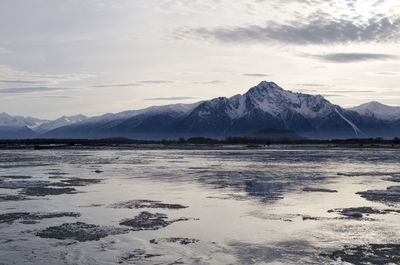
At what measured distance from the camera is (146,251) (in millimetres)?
12469

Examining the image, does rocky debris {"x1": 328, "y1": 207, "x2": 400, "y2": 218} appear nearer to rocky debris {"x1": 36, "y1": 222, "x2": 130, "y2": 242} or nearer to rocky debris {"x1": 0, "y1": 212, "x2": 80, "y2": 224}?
rocky debris {"x1": 36, "y1": 222, "x2": 130, "y2": 242}

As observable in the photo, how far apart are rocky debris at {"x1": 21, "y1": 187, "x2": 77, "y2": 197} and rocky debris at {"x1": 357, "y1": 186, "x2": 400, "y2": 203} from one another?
17.0 m

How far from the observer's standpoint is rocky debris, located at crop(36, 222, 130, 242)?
45.9 feet

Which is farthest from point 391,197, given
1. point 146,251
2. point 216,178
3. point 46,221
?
point 46,221

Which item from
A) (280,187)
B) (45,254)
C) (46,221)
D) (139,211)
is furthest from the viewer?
(280,187)

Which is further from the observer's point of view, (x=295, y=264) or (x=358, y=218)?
(x=358, y=218)

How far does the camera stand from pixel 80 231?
48.4 feet

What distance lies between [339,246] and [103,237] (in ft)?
25.5

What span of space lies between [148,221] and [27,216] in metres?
5.20

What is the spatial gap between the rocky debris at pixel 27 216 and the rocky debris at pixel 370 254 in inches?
426

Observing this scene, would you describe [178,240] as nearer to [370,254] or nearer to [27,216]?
[370,254]

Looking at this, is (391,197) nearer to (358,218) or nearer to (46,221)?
(358,218)

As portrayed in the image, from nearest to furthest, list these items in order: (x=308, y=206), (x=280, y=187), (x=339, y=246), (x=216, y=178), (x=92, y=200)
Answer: (x=339, y=246) → (x=308, y=206) → (x=92, y=200) → (x=280, y=187) → (x=216, y=178)

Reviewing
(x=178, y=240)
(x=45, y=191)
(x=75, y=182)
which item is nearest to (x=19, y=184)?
(x=45, y=191)
